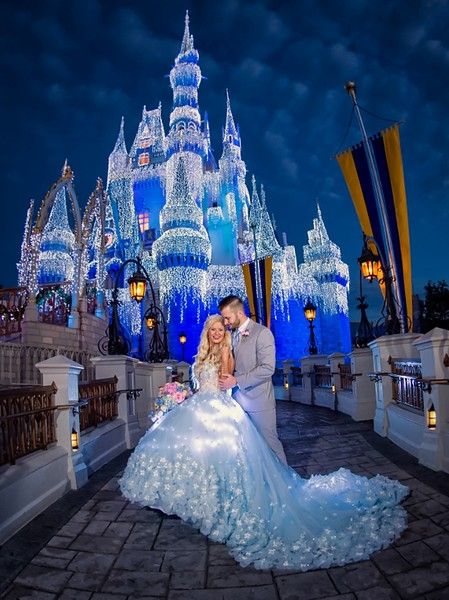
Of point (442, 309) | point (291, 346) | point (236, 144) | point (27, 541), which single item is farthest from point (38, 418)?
point (236, 144)

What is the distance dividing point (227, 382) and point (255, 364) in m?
0.34

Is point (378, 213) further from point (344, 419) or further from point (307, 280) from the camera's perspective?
point (307, 280)

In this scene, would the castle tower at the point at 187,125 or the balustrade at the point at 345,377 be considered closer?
the balustrade at the point at 345,377

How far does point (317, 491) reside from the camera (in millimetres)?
3865

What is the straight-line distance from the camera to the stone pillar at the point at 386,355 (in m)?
7.29

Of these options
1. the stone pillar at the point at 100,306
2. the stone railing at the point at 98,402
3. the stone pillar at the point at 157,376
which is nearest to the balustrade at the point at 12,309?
the stone pillar at the point at 100,306

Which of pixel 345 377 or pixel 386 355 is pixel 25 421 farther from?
pixel 345 377

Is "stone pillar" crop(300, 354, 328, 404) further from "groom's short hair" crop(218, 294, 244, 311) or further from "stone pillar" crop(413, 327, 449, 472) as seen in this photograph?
"groom's short hair" crop(218, 294, 244, 311)

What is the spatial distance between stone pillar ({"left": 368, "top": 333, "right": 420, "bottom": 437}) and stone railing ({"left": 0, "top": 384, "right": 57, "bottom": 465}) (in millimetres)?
5722

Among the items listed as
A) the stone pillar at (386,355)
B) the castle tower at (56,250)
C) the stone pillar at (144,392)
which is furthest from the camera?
the castle tower at (56,250)

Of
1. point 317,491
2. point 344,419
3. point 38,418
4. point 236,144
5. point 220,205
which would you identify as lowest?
point 344,419

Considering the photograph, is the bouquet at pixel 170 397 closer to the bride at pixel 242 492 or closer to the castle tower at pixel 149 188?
the bride at pixel 242 492

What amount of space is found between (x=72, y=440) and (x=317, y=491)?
3.13 meters

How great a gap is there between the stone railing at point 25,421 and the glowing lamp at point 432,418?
15.4 ft
